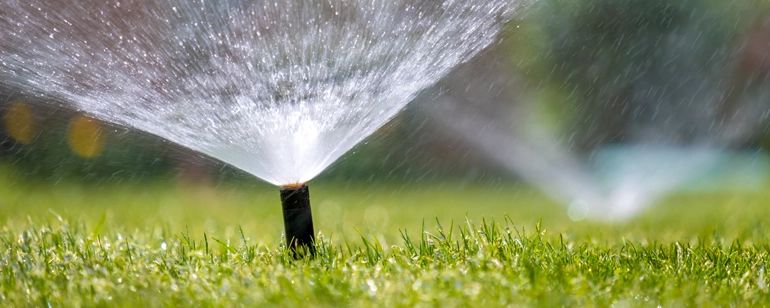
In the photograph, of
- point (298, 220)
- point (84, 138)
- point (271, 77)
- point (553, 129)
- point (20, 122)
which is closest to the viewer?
point (298, 220)

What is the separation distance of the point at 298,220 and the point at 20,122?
25.4 feet

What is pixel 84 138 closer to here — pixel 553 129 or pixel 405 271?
pixel 553 129

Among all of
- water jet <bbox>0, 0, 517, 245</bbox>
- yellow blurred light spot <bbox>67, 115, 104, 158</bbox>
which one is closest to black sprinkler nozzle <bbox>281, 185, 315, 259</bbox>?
water jet <bbox>0, 0, 517, 245</bbox>

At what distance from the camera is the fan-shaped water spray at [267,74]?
330 centimetres

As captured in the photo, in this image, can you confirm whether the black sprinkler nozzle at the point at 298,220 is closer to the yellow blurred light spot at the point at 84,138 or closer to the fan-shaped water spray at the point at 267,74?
the fan-shaped water spray at the point at 267,74

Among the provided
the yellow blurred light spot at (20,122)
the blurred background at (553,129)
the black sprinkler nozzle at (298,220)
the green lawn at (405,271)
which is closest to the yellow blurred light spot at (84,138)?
the blurred background at (553,129)

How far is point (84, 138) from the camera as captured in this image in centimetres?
990

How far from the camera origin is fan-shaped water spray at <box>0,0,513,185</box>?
10.8ft

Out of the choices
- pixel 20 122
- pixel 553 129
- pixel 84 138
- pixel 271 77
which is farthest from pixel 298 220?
pixel 20 122

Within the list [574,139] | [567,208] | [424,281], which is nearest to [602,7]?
[574,139]

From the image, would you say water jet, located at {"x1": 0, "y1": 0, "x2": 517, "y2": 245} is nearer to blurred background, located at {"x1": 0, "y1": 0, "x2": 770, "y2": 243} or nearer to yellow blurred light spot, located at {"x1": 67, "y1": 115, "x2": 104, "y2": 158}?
blurred background, located at {"x1": 0, "y1": 0, "x2": 770, "y2": 243}

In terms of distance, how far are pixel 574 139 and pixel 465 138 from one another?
4.59ft

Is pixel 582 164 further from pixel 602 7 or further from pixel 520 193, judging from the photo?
pixel 602 7

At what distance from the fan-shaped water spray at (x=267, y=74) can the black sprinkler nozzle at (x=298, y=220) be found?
0.31 feet
